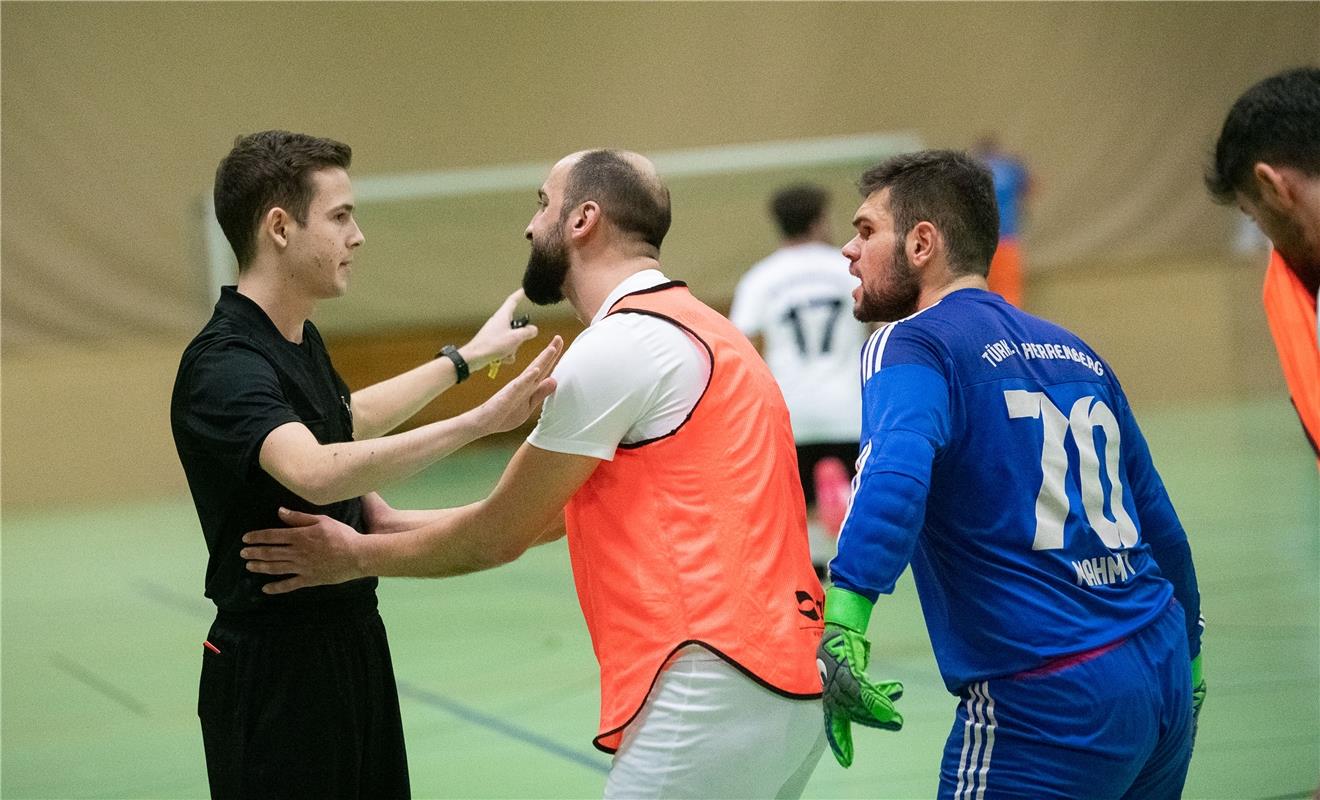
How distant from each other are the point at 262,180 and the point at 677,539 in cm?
129

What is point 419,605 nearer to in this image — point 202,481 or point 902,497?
point 202,481

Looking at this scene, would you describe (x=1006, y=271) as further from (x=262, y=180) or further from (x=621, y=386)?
(x=621, y=386)

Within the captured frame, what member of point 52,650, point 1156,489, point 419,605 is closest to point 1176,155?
point 419,605

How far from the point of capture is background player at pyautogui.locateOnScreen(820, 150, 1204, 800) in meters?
2.53

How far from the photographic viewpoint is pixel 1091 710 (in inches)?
103

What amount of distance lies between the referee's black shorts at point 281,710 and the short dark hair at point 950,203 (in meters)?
1.54

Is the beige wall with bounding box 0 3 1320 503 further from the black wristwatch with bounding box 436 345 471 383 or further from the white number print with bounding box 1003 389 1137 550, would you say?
the white number print with bounding box 1003 389 1137 550

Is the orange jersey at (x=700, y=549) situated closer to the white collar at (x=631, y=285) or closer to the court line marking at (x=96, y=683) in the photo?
the white collar at (x=631, y=285)

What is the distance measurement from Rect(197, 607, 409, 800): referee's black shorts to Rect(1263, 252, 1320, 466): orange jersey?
2218 mm

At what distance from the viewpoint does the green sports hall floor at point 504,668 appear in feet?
17.4

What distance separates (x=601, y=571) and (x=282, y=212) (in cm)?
114

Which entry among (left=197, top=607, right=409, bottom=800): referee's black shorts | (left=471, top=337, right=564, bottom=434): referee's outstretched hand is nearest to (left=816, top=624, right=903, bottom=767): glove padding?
(left=471, top=337, right=564, bottom=434): referee's outstretched hand

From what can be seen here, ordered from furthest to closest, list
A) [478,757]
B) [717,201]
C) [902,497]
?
[717,201] → [478,757] → [902,497]

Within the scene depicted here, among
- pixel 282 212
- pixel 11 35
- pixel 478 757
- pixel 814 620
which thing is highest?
pixel 11 35
